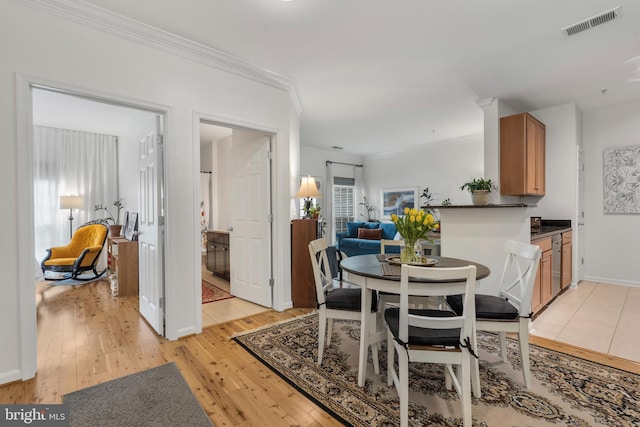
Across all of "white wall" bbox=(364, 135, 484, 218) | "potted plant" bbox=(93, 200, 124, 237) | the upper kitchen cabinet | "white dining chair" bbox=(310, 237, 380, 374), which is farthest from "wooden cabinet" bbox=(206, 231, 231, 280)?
"white wall" bbox=(364, 135, 484, 218)

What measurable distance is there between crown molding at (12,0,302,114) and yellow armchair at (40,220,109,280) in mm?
3691

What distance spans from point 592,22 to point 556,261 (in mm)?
2752

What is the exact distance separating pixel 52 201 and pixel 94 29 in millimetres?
4513

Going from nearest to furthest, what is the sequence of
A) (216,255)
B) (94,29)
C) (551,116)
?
(94,29)
(551,116)
(216,255)

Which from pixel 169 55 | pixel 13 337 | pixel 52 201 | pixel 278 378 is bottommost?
pixel 278 378

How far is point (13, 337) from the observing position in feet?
6.64

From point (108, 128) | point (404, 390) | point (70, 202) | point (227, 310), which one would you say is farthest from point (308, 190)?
point (70, 202)

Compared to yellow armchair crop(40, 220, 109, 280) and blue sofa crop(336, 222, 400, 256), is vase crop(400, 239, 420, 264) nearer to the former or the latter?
blue sofa crop(336, 222, 400, 256)

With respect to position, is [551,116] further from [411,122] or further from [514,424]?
[514,424]

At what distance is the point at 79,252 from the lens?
5133 mm

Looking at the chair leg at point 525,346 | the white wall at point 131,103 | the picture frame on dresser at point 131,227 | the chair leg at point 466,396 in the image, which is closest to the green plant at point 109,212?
the picture frame on dresser at point 131,227

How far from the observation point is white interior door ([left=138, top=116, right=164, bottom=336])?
2.78 m

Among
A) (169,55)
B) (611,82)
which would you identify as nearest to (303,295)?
(169,55)

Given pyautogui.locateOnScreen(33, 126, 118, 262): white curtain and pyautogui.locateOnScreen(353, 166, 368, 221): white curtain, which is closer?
pyautogui.locateOnScreen(33, 126, 118, 262): white curtain
